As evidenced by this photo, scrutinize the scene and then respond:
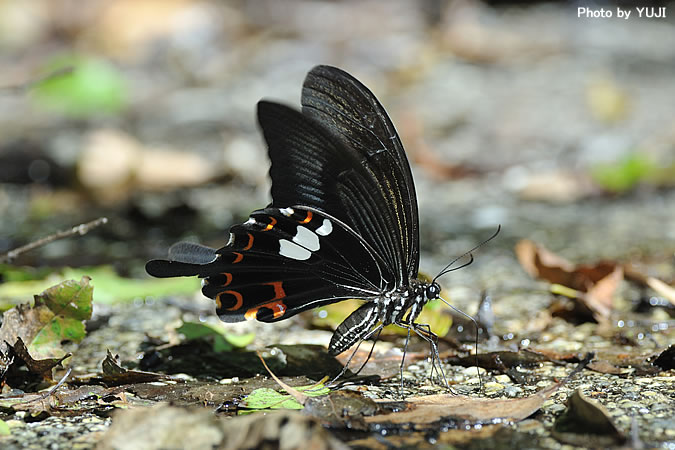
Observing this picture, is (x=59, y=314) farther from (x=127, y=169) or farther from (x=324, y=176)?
(x=127, y=169)

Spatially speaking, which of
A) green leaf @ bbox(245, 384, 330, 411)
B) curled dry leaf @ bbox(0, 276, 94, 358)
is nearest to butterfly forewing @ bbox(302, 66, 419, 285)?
green leaf @ bbox(245, 384, 330, 411)

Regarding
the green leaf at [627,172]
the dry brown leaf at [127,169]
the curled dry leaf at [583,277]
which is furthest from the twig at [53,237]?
the green leaf at [627,172]

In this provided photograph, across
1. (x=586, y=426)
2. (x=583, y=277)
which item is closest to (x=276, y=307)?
(x=586, y=426)

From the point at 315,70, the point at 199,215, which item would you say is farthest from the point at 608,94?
the point at 315,70

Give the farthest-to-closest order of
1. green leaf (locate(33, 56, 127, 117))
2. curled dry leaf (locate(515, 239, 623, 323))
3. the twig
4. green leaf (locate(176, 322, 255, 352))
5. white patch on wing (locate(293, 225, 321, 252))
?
green leaf (locate(33, 56, 127, 117)) < curled dry leaf (locate(515, 239, 623, 323)) < green leaf (locate(176, 322, 255, 352)) < white patch on wing (locate(293, 225, 321, 252)) < the twig

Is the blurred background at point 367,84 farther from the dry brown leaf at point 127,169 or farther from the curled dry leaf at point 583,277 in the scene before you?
the curled dry leaf at point 583,277

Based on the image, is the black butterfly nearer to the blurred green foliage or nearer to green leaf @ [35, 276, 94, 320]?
green leaf @ [35, 276, 94, 320]
